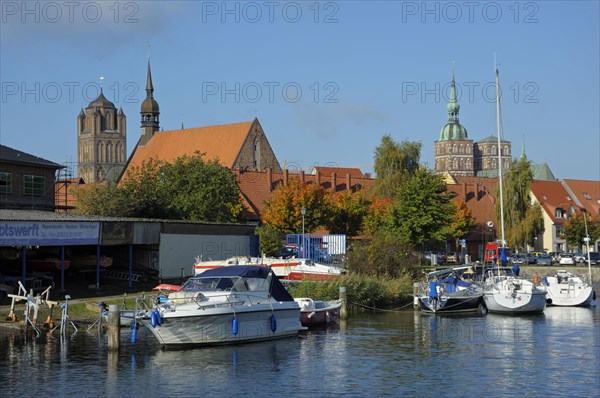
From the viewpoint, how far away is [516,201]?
9369cm

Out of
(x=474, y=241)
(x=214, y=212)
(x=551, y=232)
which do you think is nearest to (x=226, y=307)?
(x=214, y=212)

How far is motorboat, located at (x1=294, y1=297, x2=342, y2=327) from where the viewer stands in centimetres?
3959

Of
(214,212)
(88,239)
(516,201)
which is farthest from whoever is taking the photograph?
(516,201)

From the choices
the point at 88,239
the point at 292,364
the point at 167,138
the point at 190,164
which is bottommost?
the point at 292,364

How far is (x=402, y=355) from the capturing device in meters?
32.1

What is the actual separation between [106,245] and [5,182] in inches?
554

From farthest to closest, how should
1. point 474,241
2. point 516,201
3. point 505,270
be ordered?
point 474,241 → point 516,201 → point 505,270

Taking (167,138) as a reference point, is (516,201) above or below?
below

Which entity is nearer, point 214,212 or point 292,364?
point 292,364

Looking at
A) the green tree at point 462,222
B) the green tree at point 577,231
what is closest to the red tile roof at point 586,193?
the green tree at point 577,231

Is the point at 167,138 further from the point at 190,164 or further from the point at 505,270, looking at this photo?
the point at 505,270

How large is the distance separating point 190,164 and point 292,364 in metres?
46.8

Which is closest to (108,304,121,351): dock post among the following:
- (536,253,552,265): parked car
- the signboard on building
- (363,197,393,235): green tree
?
the signboard on building

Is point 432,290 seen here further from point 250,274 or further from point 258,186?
point 258,186
